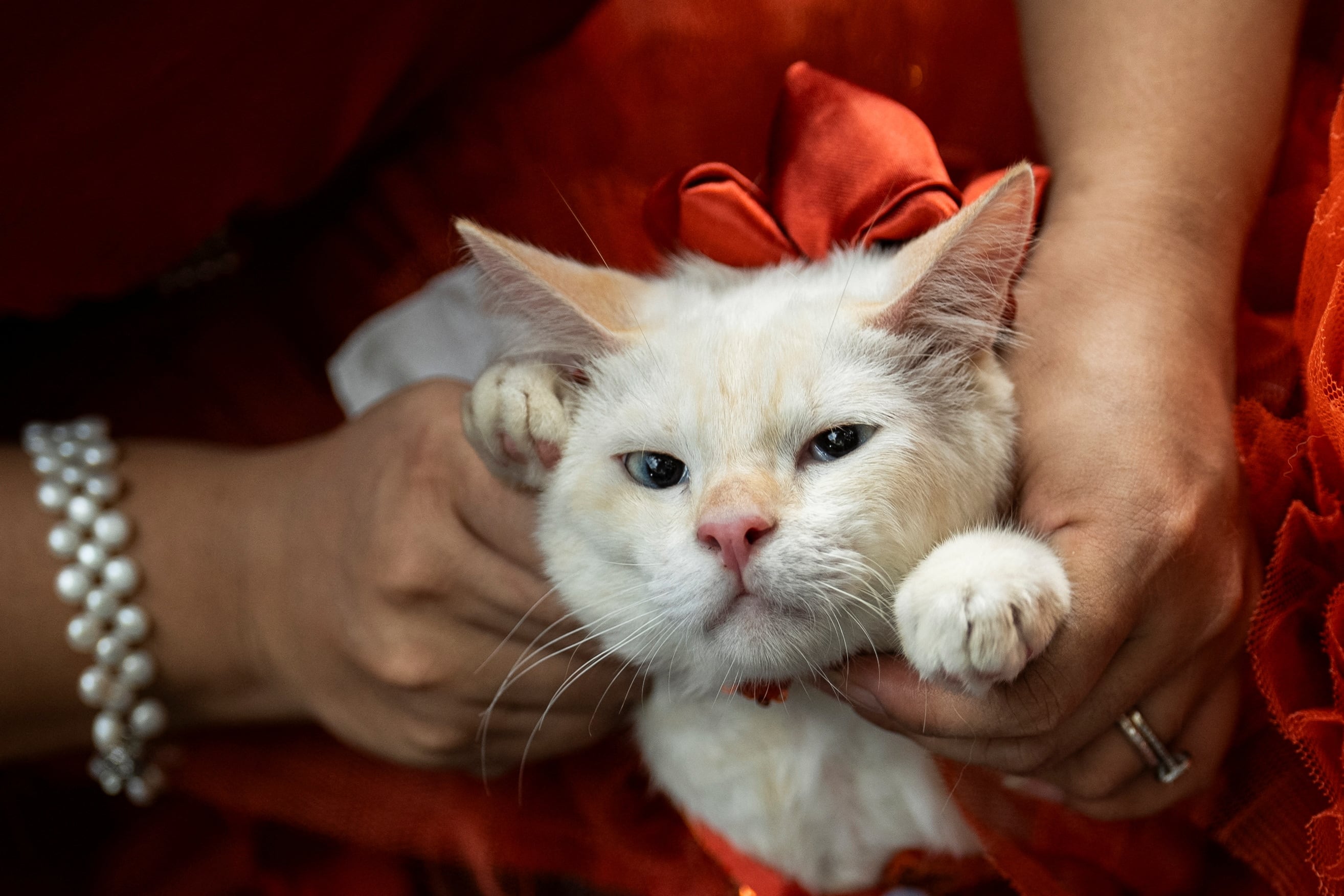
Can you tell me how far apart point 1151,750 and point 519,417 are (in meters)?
0.60

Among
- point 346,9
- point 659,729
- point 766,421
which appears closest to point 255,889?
point 659,729

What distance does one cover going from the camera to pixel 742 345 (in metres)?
0.76

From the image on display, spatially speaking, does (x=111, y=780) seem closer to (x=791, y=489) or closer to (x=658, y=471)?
(x=658, y=471)

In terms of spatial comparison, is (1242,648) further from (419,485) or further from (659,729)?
(419,485)

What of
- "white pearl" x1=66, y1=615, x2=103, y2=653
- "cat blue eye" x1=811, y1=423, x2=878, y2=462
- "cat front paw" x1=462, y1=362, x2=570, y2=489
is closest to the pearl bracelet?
"white pearl" x1=66, y1=615, x2=103, y2=653

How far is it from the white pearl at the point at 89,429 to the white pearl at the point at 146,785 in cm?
39

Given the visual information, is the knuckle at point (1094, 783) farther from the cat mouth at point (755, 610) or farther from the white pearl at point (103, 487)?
the white pearl at point (103, 487)

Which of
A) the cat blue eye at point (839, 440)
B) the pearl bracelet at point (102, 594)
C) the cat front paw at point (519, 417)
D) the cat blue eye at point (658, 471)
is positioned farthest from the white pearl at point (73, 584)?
the cat blue eye at point (839, 440)

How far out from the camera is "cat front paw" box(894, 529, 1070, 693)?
2.01 ft

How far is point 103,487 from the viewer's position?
1.04m

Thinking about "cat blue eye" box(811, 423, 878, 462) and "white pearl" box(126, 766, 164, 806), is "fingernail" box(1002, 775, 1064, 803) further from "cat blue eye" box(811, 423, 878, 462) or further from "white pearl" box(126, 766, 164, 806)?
"white pearl" box(126, 766, 164, 806)

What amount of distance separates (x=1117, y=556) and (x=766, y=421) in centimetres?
Result: 28

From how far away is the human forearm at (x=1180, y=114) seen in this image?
857 millimetres

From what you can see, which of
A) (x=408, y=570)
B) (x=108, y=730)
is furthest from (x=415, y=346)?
(x=108, y=730)
